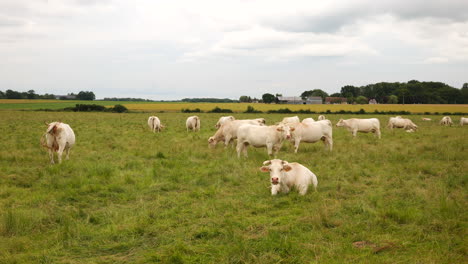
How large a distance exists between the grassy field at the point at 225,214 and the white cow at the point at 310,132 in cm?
307

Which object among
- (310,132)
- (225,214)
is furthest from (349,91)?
(225,214)

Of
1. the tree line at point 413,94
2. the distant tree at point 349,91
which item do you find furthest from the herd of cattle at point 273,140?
the distant tree at point 349,91

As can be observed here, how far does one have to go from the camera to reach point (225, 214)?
6742 mm

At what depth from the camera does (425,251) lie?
494cm

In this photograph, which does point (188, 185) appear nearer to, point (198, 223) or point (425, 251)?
point (198, 223)

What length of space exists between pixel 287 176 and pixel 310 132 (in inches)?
287

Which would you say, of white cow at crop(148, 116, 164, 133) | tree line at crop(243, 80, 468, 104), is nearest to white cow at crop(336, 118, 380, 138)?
white cow at crop(148, 116, 164, 133)

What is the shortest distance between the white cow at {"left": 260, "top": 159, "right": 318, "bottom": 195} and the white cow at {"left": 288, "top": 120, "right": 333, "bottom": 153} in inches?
254

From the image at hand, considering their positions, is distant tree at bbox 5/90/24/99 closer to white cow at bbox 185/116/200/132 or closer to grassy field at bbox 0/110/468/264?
white cow at bbox 185/116/200/132

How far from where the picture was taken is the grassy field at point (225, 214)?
5012 millimetres

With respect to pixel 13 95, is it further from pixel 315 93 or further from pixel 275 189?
pixel 275 189

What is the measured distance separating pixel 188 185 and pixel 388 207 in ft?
16.9

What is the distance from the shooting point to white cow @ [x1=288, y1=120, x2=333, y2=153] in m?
15.1

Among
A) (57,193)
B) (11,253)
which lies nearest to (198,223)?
(11,253)
